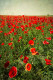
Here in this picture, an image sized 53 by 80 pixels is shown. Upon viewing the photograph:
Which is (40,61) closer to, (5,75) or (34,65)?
(34,65)

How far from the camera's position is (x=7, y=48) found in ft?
6.83

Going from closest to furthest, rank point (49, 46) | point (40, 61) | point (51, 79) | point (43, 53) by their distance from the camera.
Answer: point (51, 79) → point (40, 61) → point (43, 53) → point (49, 46)

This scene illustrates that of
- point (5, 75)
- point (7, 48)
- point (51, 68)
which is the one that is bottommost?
point (5, 75)

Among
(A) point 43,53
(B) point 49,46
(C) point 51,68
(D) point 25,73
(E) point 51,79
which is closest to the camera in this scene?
(E) point 51,79

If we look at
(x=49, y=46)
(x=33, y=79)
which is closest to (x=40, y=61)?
(x=33, y=79)

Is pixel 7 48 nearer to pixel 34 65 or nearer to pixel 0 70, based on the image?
pixel 0 70

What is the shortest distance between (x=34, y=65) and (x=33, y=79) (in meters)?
0.26

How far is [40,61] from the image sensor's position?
5.35ft

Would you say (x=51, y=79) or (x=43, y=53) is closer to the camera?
(x=51, y=79)

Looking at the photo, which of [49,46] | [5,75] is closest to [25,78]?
[5,75]

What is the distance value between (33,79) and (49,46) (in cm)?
120

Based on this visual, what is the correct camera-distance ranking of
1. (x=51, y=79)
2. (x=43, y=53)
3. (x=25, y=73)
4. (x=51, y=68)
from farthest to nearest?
(x=43, y=53)
(x=51, y=68)
(x=25, y=73)
(x=51, y=79)

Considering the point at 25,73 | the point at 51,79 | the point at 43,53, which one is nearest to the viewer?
the point at 51,79

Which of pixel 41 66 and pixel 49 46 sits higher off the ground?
pixel 49 46
